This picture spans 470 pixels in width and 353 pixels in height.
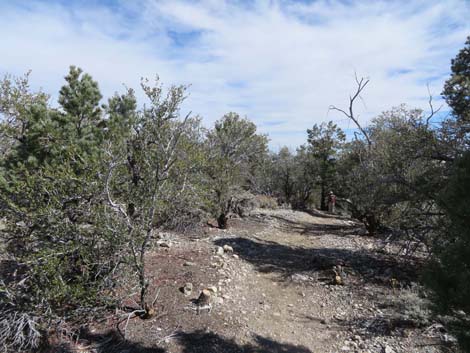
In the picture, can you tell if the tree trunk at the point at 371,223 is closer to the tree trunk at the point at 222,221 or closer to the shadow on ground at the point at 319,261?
the shadow on ground at the point at 319,261

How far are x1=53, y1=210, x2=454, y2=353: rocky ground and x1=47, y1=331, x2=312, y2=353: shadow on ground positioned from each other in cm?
1

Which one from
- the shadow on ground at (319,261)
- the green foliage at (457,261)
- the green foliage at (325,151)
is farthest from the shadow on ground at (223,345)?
the green foliage at (325,151)

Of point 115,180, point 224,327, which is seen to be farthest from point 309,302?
point 115,180

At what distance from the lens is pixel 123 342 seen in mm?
4227

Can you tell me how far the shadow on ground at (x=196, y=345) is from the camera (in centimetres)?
411

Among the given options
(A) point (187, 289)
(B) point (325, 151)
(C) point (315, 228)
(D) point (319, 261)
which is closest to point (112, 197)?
(A) point (187, 289)

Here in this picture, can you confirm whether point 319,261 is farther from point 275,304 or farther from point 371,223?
point 371,223

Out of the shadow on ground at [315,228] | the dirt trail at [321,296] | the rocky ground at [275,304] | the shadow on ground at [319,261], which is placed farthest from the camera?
the shadow on ground at [315,228]

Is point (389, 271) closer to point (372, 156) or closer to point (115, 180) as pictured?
point (372, 156)

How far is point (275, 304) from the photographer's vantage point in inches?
221

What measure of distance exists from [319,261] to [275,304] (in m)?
2.52

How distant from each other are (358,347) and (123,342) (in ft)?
11.2

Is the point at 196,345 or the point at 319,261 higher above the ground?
the point at 319,261

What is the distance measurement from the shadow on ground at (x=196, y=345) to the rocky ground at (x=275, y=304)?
15 mm
